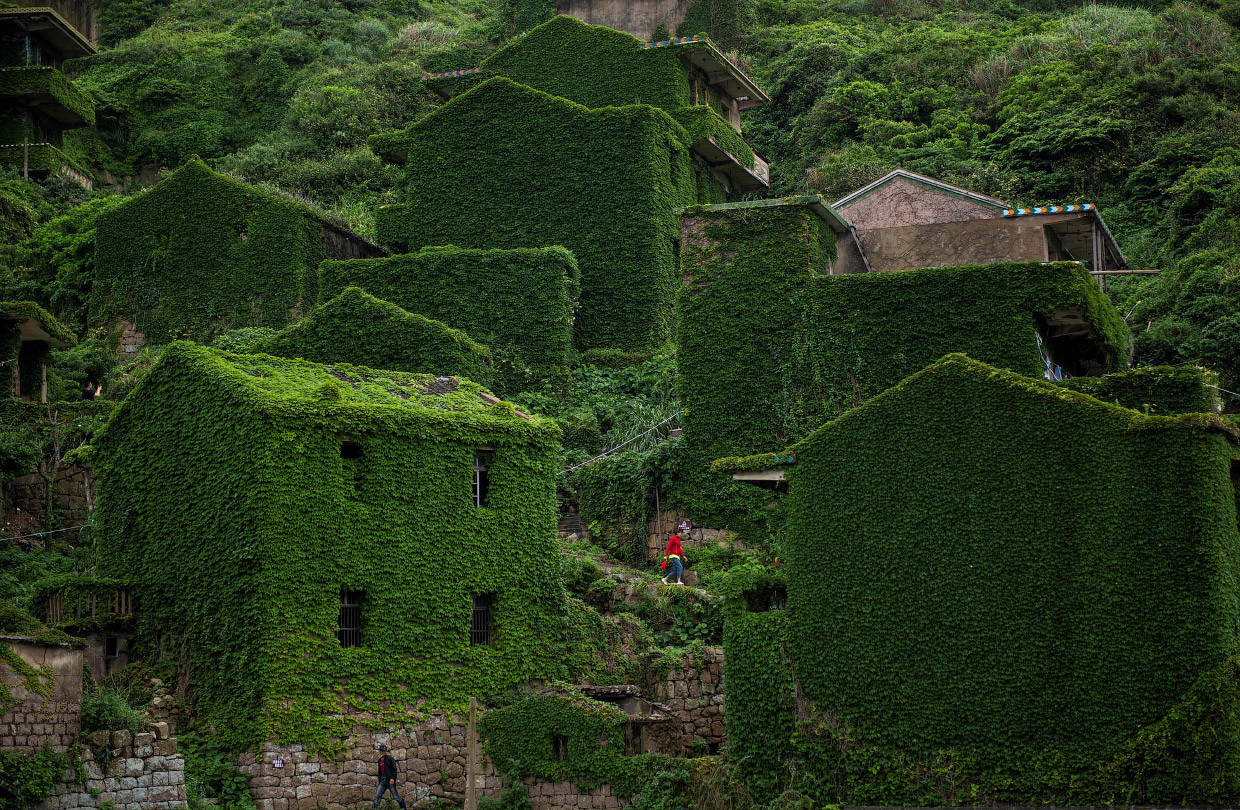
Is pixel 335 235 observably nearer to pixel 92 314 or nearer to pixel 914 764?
pixel 92 314

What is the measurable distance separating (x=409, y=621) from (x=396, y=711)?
5.36 ft

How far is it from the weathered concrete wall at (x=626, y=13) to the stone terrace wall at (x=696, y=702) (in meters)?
43.8

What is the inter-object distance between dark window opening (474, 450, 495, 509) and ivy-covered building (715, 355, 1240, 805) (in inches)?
250

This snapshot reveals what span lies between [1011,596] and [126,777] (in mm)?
14201

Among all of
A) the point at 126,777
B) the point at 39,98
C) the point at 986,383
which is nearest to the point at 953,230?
the point at 986,383

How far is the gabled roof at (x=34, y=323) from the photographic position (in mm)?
37594

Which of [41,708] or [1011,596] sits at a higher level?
[1011,596]

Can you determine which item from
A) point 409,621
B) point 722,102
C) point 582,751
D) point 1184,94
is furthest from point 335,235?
point 1184,94

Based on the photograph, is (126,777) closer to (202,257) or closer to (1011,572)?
(1011,572)

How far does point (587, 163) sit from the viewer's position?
154ft

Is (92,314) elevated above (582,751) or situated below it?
above

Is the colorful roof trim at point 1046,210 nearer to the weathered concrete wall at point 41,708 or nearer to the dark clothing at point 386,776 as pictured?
the dark clothing at point 386,776

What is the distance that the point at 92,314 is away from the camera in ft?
159

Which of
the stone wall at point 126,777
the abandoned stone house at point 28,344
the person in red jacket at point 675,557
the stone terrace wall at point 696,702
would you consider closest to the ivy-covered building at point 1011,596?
the stone terrace wall at point 696,702
